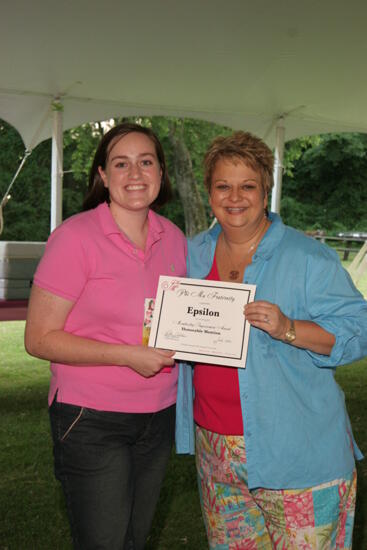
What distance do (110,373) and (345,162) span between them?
1227 inches

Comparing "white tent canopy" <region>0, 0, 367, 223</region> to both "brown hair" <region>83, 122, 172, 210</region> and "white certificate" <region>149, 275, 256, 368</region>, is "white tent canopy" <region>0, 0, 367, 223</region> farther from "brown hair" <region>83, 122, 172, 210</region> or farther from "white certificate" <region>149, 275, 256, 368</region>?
"white certificate" <region>149, 275, 256, 368</region>

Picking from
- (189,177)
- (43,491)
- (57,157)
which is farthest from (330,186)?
(43,491)

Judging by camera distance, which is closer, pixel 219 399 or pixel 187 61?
pixel 219 399

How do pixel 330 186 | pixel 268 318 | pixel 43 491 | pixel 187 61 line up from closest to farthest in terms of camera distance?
1. pixel 268 318
2. pixel 43 491
3. pixel 187 61
4. pixel 330 186

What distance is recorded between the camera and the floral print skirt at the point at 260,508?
7.02ft

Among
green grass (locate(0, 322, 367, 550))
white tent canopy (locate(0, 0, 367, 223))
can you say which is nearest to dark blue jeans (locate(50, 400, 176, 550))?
green grass (locate(0, 322, 367, 550))

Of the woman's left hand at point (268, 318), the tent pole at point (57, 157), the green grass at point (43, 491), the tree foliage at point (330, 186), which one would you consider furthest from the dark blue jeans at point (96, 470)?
the tree foliage at point (330, 186)

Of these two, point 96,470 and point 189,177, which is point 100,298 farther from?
point 189,177

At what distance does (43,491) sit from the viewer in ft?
14.3

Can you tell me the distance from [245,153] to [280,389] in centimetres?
82

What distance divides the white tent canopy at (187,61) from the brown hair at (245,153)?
391 centimetres

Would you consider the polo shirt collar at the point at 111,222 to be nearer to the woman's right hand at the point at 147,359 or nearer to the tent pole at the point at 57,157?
the woman's right hand at the point at 147,359

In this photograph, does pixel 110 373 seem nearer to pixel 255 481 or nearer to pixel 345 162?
pixel 255 481

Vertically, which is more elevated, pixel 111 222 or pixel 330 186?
pixel 330 186
